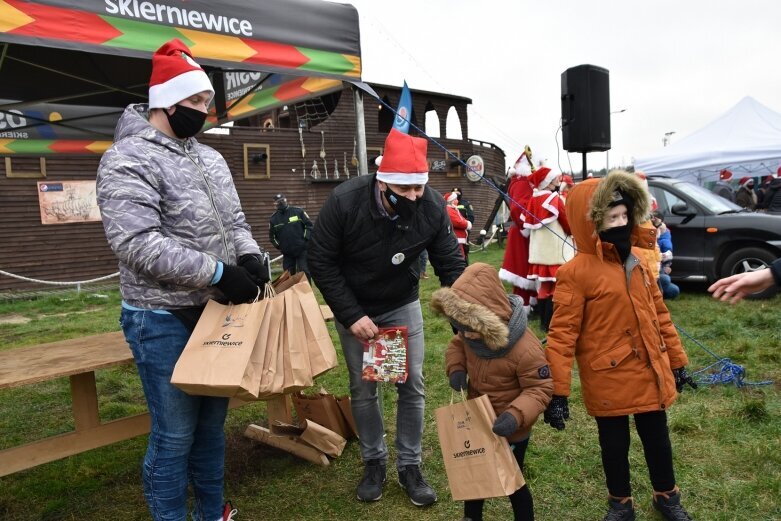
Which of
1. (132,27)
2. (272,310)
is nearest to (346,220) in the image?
(272,310)

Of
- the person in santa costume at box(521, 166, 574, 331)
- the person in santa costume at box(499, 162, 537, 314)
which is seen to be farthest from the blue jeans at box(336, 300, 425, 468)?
the person in santa costume at box(499, 162, 537, 314)

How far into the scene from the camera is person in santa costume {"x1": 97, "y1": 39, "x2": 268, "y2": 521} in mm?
2100

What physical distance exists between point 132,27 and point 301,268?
8987 millimetres

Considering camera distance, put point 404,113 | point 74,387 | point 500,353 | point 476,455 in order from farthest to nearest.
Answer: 1. point 404,113
2. point 74,387
3. point 500,353
4. point 476,455

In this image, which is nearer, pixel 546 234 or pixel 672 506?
pixel 672 506

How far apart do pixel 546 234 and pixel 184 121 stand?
5.06 m

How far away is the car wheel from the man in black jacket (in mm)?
6432

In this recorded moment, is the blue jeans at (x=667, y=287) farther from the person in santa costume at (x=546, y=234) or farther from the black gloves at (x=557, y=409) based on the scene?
the black gloves at (x=557, y=409)

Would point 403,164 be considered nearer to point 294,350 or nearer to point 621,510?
point 294,350

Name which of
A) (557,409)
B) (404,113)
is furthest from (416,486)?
(404,113)

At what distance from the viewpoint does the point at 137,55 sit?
2.67 m

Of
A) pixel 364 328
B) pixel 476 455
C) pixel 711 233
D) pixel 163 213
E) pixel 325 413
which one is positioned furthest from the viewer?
pixel 711 233

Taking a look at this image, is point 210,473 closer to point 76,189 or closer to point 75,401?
point 75,401

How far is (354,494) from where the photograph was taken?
10.6 feet
